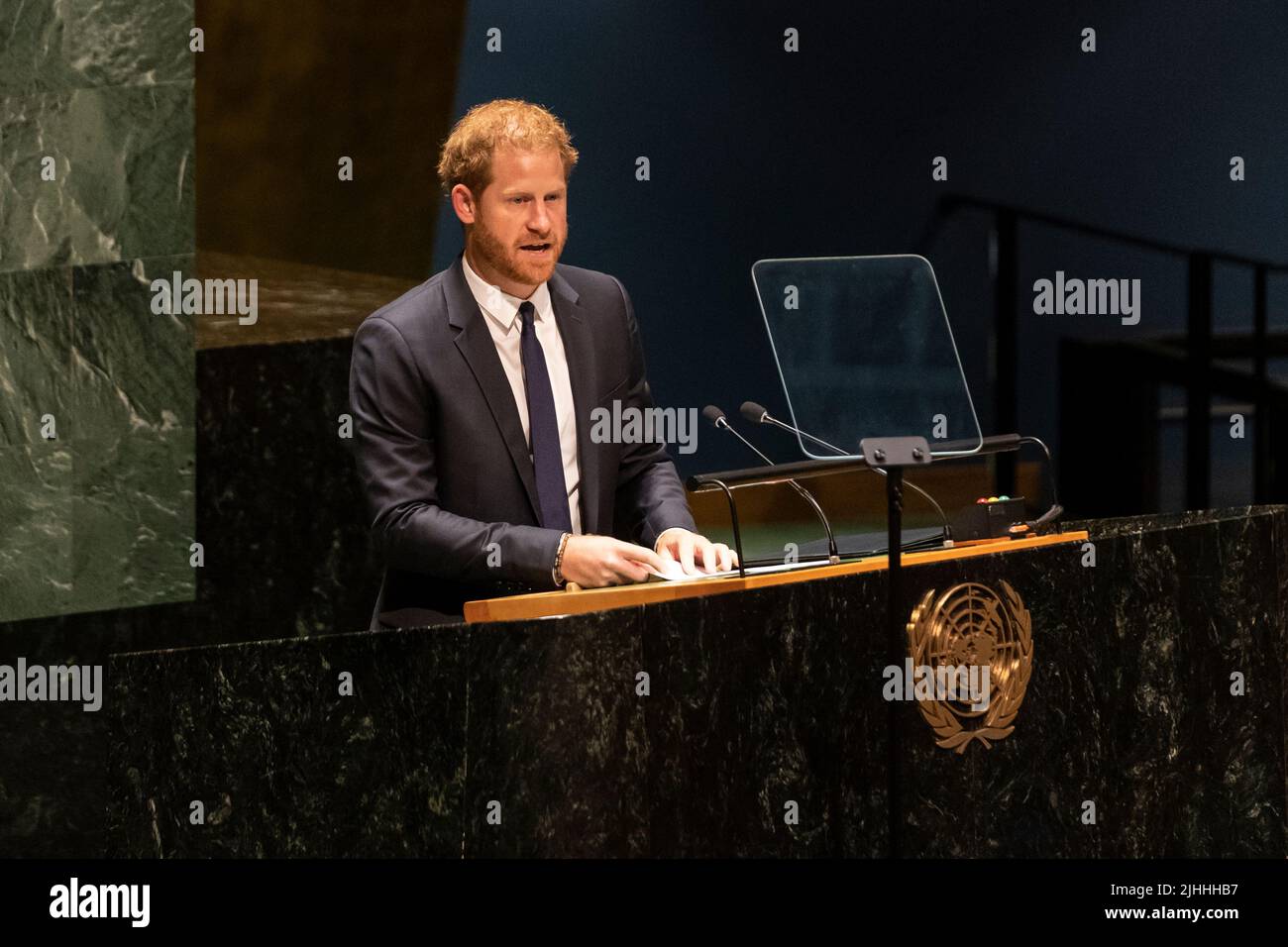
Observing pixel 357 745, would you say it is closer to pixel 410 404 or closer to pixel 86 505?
pixel 410 404

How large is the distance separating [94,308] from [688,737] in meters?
2.70

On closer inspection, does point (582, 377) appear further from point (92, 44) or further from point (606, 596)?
point (92, 44)

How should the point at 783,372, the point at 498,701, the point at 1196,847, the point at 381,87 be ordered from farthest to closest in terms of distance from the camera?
1. the point at 381,87
2. the point at 783,372
3. the point at 1196,847
4. the point at 498,701

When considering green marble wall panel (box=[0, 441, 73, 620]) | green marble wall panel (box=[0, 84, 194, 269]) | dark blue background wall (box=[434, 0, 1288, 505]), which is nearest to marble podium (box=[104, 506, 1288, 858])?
green marble wall panel (box=[0, 441, 73, 620])

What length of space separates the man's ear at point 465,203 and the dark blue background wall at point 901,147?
101 inches

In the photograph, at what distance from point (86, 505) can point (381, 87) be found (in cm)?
143

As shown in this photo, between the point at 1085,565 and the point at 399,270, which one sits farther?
the point at 399,270

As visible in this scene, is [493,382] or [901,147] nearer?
[493,382]

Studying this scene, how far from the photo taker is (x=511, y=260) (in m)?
3.13

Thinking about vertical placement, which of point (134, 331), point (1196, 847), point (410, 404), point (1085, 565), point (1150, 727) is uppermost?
point (134, 331)

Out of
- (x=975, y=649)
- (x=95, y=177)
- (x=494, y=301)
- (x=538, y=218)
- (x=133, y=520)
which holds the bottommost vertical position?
(x=975, y=649)

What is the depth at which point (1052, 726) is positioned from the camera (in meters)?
2.84

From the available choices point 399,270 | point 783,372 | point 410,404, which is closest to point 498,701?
point 410,404

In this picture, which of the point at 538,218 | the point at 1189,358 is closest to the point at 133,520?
the point at 538,218
